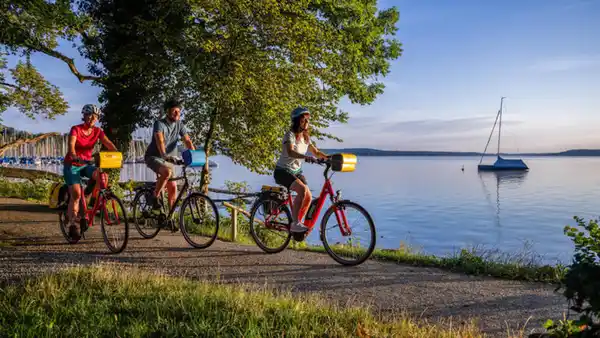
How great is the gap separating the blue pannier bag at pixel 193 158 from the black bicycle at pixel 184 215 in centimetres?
13

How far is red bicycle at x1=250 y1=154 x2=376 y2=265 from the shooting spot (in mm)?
7195

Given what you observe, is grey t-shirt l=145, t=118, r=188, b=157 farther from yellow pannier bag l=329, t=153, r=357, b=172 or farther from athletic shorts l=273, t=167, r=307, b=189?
yellow pannier bag l=329, t=153, r=357, b=172

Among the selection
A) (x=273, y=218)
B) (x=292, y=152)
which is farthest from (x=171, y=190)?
(x=292, y=152)

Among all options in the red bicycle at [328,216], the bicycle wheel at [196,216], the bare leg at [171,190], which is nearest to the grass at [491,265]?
the red bicycle at [328,216]

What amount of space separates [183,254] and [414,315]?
418 centimetres

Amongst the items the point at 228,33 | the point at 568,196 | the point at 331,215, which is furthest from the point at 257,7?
the point at 568,196

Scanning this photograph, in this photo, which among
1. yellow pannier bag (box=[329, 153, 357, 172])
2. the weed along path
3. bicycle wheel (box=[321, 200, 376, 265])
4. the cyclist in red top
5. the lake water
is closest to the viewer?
the weed along path

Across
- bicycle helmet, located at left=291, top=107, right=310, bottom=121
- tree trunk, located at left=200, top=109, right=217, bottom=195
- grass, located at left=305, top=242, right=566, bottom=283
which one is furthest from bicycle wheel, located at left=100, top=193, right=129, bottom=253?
tree trunk, located at left=200, top=109, right=217, bottom=195

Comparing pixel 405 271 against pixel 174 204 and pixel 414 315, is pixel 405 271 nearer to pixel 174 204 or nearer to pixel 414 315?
pixel 414 315

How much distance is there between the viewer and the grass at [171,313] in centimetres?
412

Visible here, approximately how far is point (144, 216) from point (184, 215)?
36.5 inches

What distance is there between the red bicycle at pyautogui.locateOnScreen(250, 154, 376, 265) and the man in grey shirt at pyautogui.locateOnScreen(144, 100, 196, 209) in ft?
5.26

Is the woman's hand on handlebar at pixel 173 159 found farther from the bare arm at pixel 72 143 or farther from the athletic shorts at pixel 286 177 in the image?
the athletic shorts at pixel 286 177

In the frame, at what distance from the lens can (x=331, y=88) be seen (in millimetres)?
16594
